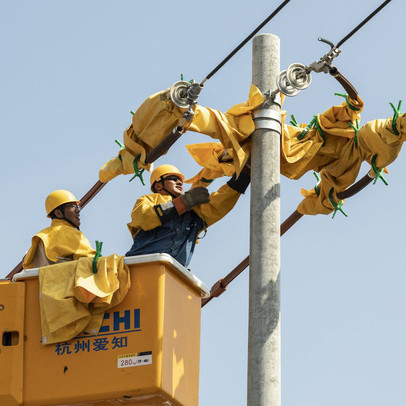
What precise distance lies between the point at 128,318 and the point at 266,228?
4.73 ft

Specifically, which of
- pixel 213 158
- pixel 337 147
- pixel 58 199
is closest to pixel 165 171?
pixel 213 158

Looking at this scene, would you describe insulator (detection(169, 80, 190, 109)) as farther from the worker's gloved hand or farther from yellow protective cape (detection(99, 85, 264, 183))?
the worker's gloved hand

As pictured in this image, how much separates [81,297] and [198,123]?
1701 millimetres

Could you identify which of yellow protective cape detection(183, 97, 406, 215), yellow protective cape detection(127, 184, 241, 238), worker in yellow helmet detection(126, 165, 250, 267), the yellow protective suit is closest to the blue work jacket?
worker in yellow helmet detection(126, 165, 250, 267)

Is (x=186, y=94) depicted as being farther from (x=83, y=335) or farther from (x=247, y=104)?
(x=83, y=335)

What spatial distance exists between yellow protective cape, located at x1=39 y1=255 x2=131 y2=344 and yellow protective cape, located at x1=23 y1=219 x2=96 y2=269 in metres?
0.89

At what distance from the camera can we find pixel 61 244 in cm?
1149

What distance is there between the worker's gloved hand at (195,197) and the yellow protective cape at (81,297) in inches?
39.5

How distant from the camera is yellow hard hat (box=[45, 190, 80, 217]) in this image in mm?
12133

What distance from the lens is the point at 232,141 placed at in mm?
10297

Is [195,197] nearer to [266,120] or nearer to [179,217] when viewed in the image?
[179,217]

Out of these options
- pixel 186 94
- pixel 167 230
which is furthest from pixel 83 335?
pixel 186 94

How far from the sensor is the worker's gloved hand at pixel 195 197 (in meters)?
11.2

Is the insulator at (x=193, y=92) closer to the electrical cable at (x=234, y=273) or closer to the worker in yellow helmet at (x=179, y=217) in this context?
the worker in yellow helmet at (x=179, y=217)
